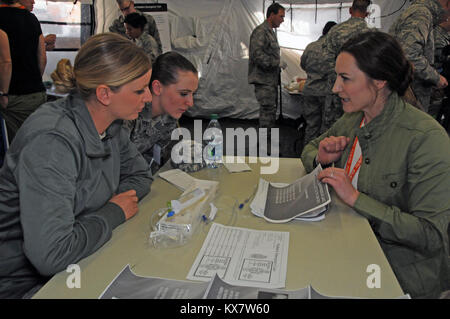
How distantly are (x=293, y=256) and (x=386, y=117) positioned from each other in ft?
2.35

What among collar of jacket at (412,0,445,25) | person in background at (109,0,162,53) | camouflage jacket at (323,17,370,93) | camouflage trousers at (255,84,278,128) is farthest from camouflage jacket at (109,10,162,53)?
collar of jacket at (412,0,445,25)

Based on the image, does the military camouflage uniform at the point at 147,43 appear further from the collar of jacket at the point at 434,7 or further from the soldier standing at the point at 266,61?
the collar of jacket at the point at 434,7

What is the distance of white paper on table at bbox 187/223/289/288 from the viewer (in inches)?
Answer: 37.4

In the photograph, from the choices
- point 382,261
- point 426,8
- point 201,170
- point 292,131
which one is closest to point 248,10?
point 292,131

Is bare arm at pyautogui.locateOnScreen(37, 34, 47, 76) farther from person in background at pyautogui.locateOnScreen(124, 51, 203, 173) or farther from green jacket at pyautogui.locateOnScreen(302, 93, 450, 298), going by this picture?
green jacket at pyautogui.locateOnScreen(302, 93, 450, 298)

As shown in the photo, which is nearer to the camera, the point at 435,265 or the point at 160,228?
the point at 160,228

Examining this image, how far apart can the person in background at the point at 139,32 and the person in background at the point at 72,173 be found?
3021 millimetres

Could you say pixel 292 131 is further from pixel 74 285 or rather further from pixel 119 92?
pixel 74 285

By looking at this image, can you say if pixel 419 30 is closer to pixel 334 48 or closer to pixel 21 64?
pixel 334 48

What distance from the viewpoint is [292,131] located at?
5555 mm

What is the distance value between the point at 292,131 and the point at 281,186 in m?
4.08

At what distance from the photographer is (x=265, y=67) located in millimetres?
4512

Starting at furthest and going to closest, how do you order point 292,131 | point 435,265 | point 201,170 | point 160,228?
1. point 292,131
2. point 201,170
3. point 435,265
4. point 160,228

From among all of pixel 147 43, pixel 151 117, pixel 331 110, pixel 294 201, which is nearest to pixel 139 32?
pixel 147 43
